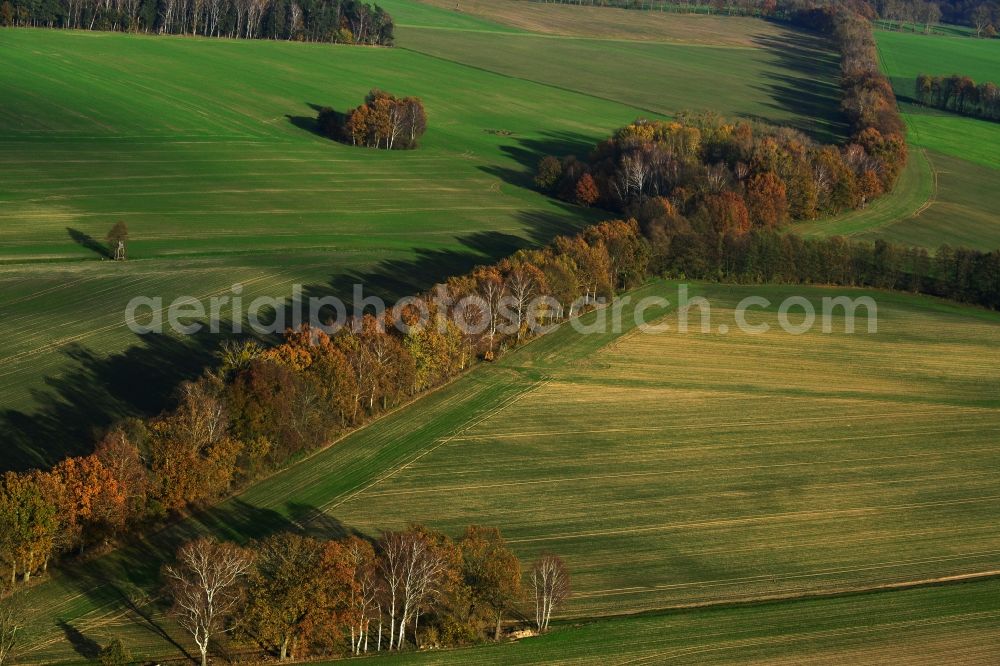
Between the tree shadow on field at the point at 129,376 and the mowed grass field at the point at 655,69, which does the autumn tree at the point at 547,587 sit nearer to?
the tree shadow on field at the point at 129,376

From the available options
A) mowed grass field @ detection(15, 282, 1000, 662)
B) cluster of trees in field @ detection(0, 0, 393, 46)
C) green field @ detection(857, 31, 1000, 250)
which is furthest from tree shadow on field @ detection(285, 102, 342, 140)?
mowed grass field @ detection(15, 282, 1000, 662)

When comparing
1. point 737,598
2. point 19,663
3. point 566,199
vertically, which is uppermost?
point 566,199

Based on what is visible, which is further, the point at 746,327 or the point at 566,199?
the point at 566,199

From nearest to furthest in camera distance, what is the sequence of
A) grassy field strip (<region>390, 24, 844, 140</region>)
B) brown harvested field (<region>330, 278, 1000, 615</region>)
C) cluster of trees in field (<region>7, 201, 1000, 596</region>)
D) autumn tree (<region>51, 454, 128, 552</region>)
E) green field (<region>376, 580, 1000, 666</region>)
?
green field (<region>376, 580, 1000, 666</region>) → autumn tree (<region>51, 454, 128, 552</region>) → cluster of trees in field (<region>7, 201, 1000, 596</region>) → brown harvested field (<region>330, 278, 1000, 615</region>) → grassy field strip (<region>390, 24, 844, 140</region>)

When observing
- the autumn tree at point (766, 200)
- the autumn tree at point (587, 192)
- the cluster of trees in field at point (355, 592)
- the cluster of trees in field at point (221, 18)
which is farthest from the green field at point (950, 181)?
the cluster of trees in field at point (221, 18)

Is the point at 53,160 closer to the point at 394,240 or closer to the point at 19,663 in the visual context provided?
the point at 394,240

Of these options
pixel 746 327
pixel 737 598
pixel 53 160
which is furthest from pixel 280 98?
pixel 737 598

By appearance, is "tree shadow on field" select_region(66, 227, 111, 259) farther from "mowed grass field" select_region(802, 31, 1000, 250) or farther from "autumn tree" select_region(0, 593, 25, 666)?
"mowed grass field" select_region(802, 31, 1000, 250)
